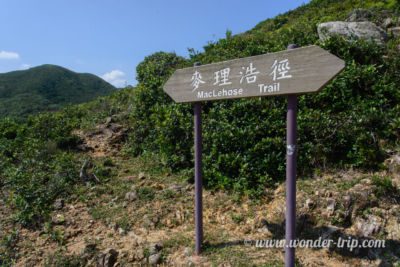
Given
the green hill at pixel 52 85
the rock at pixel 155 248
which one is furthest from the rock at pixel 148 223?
the green hill at pixel 52 85

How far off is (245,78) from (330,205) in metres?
2.14

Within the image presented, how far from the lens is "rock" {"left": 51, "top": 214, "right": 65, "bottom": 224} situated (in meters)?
5.04

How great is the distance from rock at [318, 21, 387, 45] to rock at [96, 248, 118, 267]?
20.2 feet

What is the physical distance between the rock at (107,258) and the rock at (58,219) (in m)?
1.37

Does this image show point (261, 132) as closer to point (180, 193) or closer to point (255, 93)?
point (180, 193)

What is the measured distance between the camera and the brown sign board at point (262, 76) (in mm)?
2633

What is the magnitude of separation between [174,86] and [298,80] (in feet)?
6.03

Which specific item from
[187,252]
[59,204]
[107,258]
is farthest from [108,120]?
[187,252]

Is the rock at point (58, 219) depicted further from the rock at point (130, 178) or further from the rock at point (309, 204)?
the rock at point (309, 204)

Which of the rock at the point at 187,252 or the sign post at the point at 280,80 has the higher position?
the sign post at the point at 280,80

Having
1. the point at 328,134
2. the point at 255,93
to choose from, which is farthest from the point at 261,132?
the point at 255,93

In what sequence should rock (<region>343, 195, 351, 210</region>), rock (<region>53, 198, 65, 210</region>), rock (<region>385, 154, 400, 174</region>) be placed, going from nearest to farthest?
rock (<region>343, 195, 351, 210</region>)
rock (<region>385, 154, 400, 174</region>)
rock (<region>53, 198, 65, 210</region>)

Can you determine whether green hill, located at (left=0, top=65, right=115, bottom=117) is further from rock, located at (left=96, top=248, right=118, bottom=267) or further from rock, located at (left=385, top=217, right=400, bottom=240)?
rock, located at (left=385, top=217, right=400, bottom=240)

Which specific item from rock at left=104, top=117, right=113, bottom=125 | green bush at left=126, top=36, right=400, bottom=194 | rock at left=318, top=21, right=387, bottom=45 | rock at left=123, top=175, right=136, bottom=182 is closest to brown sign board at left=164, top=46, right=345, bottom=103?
green bush at left=126, top=36, right=400, bottom=194
